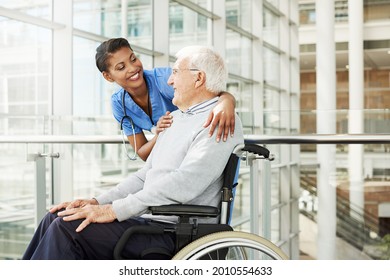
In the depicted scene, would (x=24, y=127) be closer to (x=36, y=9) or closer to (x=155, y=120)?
(x=36, y=9)

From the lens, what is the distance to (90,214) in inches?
60.7

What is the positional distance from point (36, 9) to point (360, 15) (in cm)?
841

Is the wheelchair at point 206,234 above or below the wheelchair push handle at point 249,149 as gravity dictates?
below

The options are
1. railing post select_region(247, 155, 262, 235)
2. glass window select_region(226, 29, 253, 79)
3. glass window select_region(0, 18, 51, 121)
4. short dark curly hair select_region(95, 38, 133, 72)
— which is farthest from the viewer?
glass window select_region(226, 29, 253, 79)

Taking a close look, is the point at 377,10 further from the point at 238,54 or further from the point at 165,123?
the point at 165,123

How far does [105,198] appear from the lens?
178cm

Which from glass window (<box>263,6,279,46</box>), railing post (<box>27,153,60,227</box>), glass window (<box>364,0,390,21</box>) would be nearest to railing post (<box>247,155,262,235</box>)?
railing post (<box>27,153,60,227</box>)

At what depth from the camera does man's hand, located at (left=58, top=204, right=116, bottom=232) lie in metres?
1.53

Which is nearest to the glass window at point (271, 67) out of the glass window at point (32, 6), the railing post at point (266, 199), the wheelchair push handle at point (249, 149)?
the glass window at point (32, 6)

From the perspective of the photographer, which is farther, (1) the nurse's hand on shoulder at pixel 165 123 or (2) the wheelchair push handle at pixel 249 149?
(1) the nurse's hand on shoulder at pixel 165 123

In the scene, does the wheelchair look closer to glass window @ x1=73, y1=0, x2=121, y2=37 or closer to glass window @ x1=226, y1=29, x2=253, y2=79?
glass window @ x1=73, y1=0, x2=121, y2=37

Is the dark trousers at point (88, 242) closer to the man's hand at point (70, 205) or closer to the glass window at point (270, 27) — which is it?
the man's hand at point (70, 205)

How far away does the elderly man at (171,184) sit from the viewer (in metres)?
1.53

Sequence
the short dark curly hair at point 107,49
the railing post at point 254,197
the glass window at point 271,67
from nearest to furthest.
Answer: the short dark curly hair at point 107,49 < the railing post at point 254,197 < the glass window at point 271,67
